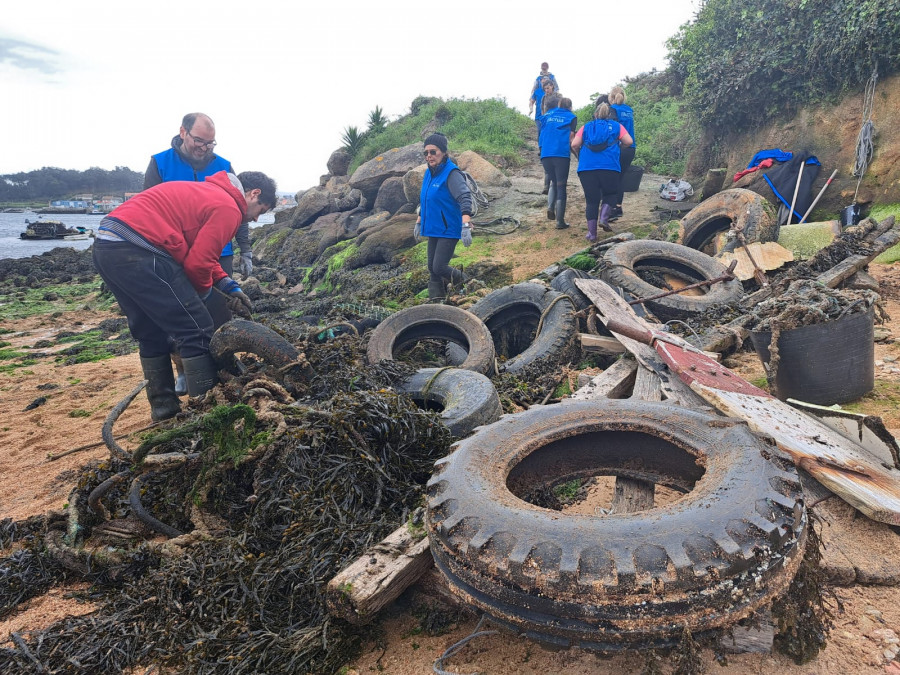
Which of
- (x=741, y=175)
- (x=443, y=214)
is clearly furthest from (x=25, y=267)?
(x=741, y=175)

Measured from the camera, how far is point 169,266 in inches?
161

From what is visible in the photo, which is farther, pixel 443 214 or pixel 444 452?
pixel 443 214

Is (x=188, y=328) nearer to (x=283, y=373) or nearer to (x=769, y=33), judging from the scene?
(x=283, y=373)

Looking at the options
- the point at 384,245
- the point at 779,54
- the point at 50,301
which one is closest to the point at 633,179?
the point at 779,54

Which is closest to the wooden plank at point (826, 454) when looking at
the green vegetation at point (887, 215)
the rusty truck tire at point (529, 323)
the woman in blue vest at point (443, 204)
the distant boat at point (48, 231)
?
the rusty truck tire at point (529, 323)

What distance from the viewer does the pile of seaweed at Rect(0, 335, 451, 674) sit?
2068mm

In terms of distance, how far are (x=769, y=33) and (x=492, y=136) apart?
8.65 meters

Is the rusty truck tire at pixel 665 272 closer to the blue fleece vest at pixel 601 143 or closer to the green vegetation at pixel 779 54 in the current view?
the blue fleece vest at pixel 601 143

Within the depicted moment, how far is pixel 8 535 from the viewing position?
3121 mm

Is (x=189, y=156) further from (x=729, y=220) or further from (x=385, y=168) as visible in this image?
(x=385, y=168)

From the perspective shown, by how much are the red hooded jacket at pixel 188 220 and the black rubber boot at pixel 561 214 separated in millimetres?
6805

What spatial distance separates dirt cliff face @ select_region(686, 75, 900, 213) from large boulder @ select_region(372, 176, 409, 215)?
811 cm

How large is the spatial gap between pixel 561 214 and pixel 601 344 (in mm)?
5683

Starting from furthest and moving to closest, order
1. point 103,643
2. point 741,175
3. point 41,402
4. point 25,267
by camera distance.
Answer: point 25,267
point 741,175
point 41,402
point 103,643
